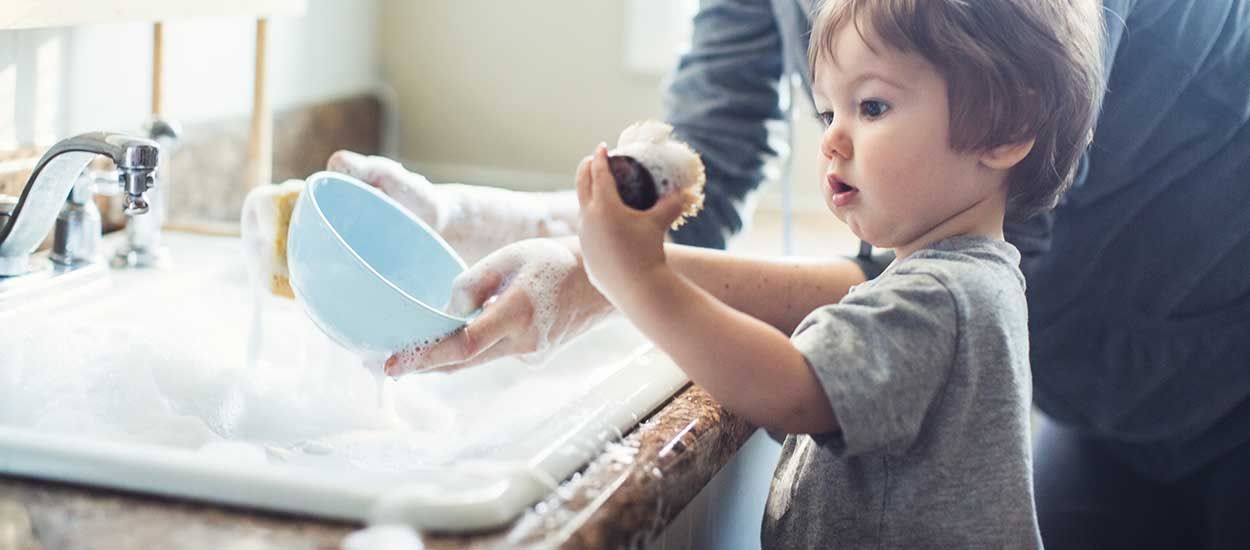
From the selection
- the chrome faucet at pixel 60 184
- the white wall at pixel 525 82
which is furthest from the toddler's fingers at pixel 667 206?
the white wall at pixel 525 82

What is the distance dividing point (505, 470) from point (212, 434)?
1.27 feet

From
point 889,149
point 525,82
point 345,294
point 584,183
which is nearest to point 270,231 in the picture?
point 345,294

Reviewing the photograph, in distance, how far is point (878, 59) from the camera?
0.80 meters

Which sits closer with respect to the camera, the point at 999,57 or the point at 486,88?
the point at 999,57

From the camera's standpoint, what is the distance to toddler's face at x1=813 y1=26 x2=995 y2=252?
0.80 metres

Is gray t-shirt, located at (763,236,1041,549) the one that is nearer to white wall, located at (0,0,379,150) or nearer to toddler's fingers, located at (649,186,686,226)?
toddler's fingers, located at (649,186,686,226)

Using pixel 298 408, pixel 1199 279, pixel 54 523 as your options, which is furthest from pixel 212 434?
pixel 1199 279

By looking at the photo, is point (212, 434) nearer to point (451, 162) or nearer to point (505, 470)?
point (505, 470)

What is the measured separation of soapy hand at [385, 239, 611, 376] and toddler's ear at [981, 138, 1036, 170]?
1.08 ft

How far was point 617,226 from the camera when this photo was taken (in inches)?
29.1

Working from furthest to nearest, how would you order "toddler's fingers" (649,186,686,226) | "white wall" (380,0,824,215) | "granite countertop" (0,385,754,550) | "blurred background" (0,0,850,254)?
"white wall" (380,0,824,215) < "blurred background" (0,0,850,254) < "toddler's fingers" (649,186,686,226) < "granite countertop" (0,385,754,550)

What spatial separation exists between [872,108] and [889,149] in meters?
0.03

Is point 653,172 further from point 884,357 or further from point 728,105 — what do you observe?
point 728,105

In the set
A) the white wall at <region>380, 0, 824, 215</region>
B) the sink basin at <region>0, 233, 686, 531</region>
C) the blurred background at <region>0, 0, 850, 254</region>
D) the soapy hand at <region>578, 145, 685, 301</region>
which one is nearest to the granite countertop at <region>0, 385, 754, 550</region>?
the sink basin at <region>0, 233, 686, 531</region>
